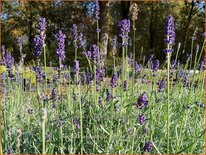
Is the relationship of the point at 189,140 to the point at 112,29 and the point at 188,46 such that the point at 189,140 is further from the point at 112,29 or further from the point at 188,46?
the point at 188,46

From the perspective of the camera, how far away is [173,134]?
3.53 metres

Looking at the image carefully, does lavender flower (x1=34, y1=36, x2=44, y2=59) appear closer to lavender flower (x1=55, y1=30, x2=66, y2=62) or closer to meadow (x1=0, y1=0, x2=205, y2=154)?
meadow (x1=0, y1=0, x2=205, y2=154)

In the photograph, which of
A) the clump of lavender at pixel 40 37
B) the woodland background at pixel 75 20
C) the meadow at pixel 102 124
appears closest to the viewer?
the clump of lavender at pixel 40 37

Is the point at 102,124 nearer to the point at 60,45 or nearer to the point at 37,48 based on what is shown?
the point at 60,45

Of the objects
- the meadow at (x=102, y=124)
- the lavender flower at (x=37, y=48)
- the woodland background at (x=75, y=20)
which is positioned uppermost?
the woodland background at (x=75, y=20)

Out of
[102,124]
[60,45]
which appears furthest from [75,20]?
[60,45]

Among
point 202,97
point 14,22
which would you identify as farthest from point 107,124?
point 14,22

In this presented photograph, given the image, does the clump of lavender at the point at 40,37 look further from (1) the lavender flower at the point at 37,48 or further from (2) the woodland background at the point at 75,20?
(2) the woodland background at the point at 75,20

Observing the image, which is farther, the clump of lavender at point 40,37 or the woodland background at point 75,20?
the woodland background at point 75,20

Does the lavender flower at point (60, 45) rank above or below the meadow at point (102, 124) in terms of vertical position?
above

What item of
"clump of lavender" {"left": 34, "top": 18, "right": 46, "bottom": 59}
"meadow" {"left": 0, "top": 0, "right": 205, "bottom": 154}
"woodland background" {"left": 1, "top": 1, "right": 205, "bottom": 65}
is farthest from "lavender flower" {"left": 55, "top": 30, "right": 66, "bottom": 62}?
"woodland background" {"left": 1, "top": 1, "right": 205, "bottom": 65}

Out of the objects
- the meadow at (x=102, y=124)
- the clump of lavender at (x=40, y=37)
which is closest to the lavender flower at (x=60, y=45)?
the meadow at (x=102, y=124)

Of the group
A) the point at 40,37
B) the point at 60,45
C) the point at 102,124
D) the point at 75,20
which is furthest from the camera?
the point at 75,20

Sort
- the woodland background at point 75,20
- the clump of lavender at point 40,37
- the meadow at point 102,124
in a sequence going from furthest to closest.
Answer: the woodland background at point 75,20 → the meadow at point 102,124 → the clump of lavender at point 40,37
